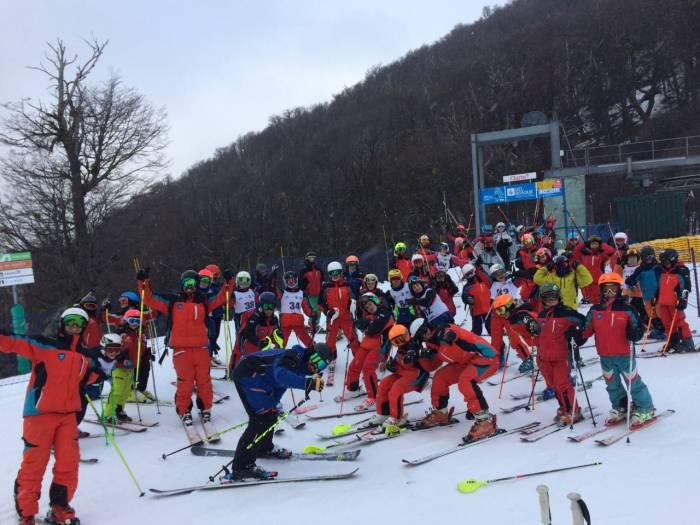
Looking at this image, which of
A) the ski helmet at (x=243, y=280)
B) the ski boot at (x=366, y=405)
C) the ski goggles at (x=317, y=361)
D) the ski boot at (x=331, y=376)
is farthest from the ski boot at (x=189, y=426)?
the ski helmet at (x=243, y=280)

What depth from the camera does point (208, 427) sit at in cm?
755

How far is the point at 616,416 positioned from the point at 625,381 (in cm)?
41

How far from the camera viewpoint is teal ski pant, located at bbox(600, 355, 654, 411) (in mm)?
6129

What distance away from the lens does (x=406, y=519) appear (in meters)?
4.70

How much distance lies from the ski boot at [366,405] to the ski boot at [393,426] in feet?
2.90

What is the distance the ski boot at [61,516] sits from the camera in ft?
16.4

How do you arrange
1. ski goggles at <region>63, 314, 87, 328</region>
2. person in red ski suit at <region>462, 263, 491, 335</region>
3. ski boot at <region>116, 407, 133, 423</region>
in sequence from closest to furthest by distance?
ski goggles at <region>63, 314, 87, 328</region> → ski boot at <region>116, 407, 133, 423</region> → person in red ski suit at <region>462, 263, 491, 335</region>

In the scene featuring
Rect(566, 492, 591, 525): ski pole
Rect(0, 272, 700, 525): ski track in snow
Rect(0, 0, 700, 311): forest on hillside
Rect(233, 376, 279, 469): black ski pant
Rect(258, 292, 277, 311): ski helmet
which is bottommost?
Rect(0, 272, 700, 525): ski track in snow

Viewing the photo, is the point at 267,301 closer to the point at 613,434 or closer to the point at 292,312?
the point at 292,312

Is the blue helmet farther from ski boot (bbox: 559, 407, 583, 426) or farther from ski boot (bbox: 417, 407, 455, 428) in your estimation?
ski boot (bbox: 559, 407, 583, 426)

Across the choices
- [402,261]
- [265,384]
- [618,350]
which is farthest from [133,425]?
[402,261]

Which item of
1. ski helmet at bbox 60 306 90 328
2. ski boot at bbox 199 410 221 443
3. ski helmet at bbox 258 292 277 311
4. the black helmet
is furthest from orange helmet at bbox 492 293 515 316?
ski helmet at bbox 60 306 90 328

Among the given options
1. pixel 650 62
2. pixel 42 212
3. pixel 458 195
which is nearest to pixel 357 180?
pixel 458 195

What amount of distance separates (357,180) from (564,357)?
47226 mm
